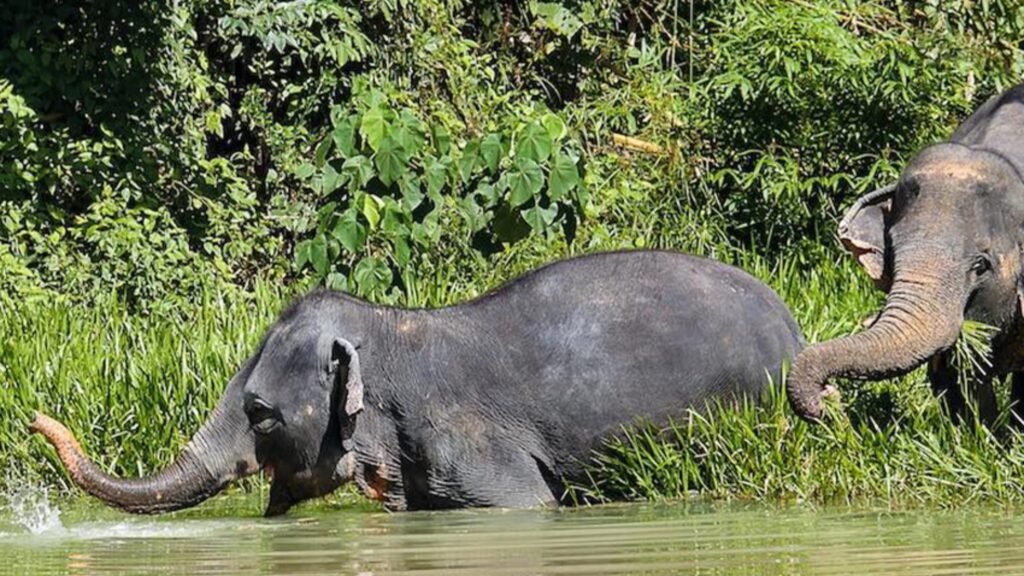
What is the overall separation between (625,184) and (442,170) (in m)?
2.10

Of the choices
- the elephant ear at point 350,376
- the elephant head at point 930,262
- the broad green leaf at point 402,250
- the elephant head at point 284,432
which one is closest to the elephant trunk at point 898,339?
the elephant head at point 930,262

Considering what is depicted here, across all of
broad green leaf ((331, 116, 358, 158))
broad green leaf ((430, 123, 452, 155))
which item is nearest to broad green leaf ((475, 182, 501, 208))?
broad green leaf ((430, 123, 452, 155))

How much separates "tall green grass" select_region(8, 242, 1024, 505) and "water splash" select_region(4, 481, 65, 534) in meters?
0.10

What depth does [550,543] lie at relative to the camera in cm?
680

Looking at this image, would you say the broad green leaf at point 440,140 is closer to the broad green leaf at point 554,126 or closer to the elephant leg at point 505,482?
the broad green leaf at point 554,126

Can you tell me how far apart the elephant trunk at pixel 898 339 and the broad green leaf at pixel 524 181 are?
369 centimetres

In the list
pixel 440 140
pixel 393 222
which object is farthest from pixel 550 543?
pixel 440 140

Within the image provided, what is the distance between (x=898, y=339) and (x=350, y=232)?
403 cm

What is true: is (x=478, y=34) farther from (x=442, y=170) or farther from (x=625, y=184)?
(x=442, y=170)

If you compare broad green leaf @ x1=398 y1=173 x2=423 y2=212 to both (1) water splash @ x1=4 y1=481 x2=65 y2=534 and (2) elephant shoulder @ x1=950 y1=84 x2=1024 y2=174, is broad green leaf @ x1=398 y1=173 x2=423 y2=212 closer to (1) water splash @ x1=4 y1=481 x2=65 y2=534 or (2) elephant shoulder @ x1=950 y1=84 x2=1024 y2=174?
(1) water splash @ x1=4 y1=481 x2=65 y2=534

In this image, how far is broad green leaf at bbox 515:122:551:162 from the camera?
1168 centimetres

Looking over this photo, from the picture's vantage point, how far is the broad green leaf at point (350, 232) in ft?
36.8

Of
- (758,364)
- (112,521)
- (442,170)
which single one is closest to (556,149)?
(442,170)

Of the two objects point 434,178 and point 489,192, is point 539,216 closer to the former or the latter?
point 489,192
